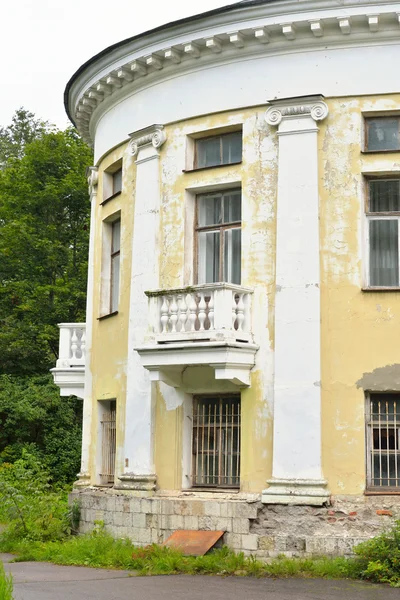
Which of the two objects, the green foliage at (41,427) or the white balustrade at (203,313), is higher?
the white balustrade at (203,313)

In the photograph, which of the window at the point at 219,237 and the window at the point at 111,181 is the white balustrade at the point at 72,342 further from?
the window at the point at 219,237

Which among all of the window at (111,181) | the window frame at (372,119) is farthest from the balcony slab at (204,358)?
the window at (111,181)

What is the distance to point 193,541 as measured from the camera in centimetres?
1520

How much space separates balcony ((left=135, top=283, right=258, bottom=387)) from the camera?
15297mm

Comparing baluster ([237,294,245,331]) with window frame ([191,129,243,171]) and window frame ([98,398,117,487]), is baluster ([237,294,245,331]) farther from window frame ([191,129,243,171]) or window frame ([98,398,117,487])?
window frame ([98,398,117,487])

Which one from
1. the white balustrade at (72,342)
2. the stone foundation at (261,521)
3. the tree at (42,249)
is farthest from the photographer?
the tree at (42,249)

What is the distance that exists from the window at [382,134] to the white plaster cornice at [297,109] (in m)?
0.84

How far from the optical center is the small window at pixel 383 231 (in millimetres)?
15617

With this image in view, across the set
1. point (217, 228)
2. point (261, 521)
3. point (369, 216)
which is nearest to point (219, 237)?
point (217, 228)

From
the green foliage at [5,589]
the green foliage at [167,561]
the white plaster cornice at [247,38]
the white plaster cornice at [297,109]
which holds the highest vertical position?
the white plaster cornice at [247,38]

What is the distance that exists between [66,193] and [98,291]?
1745 centimetres

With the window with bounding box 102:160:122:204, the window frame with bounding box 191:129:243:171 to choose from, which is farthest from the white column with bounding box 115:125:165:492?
the window with bounding box 102:160:122:204

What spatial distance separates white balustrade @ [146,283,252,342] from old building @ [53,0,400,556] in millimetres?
29

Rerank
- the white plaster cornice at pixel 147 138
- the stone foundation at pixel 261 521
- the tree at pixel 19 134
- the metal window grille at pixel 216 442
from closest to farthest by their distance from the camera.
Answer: the stone foundation at pixel 261 521 < the metal window grille at pixel 216 442 < the white plaster cornice at pixel 147 138 < the tree at pixel 19 134
